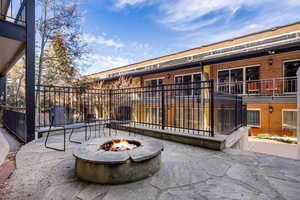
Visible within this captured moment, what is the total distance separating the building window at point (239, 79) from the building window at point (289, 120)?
193 centimetres

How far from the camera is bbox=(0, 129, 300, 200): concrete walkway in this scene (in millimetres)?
1682

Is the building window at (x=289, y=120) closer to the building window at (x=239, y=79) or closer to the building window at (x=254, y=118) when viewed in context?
the building window at (x=254, y=118)

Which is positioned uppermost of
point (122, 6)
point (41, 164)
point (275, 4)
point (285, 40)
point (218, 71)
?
point (122, 6)

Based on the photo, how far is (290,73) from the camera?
841 cm

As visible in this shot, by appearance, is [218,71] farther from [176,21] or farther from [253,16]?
[176,21]

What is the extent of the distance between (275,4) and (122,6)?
8.93 meters

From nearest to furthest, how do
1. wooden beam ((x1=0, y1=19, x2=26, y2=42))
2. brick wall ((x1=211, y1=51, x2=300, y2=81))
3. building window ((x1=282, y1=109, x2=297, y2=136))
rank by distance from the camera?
wooden beam ((x1=0, y1=19, x2=26, y2=42))
building window ((x1=282, y1=109, x2=297, y2=136))
brick wall ((x1=211, y1=51, x2=300, y2=81))

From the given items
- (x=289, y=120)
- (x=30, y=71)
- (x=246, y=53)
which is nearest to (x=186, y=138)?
(x=30, y=71)

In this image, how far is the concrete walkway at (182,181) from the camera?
1682 mm

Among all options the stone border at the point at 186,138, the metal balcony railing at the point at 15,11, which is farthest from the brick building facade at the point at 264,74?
the stone border at the point at 186,138

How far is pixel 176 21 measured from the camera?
12.5m

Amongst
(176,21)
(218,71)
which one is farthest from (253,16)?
(176,21)

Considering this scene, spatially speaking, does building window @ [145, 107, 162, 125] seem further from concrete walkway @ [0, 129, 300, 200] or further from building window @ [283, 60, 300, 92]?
building window @ [283, 60, 300, 92]

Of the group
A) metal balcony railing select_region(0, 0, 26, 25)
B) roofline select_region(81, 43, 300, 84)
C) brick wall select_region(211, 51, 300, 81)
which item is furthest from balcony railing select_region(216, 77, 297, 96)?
metal balcony railing select_region(0, 0, 26, 25)
